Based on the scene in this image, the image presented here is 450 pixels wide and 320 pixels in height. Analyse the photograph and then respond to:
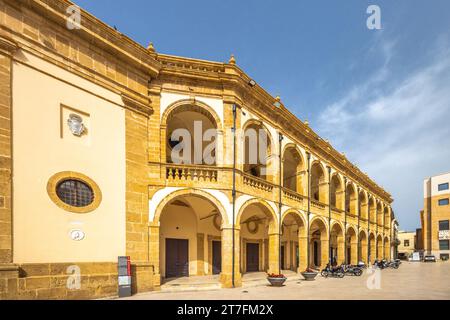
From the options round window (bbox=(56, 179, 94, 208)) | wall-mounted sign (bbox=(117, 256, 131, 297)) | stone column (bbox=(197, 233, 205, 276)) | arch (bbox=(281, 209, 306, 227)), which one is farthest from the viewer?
arch (bbox=(281, 209, 306, 227))

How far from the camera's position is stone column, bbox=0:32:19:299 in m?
8.80

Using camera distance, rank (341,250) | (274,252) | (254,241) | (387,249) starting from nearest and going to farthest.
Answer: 1. (274,252)
2. (254,241)
3. (341,250)
4. (387,249)

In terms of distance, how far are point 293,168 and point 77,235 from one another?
18041 mm

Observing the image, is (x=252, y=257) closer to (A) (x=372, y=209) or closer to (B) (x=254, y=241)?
(B) (x=254, y=241)

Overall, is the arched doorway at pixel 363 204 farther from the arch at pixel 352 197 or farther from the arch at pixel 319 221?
the arch at pixel 319 221

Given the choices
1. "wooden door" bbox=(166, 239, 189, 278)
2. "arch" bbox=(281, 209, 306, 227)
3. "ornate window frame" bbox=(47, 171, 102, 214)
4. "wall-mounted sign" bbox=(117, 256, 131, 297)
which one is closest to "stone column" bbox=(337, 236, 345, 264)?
"arch" bbox=(281, 209, 306, 227)

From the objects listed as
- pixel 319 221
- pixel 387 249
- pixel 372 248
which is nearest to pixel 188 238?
pixel 319 221

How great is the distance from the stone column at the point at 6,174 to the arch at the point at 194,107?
609cm

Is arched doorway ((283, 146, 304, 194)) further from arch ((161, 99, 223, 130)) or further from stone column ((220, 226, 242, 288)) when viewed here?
stone column ((220, 226, 242, 288))

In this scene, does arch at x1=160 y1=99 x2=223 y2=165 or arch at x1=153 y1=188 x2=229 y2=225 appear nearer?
arch at x1=153 y1=188 x2=229 y2=225

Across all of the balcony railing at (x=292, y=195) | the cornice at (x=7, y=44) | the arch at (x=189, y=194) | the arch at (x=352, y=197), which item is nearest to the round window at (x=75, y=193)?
the arch at (x=189, y=194)

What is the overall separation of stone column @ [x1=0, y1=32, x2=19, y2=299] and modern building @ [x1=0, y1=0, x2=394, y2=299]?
0.03m

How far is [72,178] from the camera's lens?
10906 millimetres

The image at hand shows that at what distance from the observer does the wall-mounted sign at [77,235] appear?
Answer: 34.9ft
